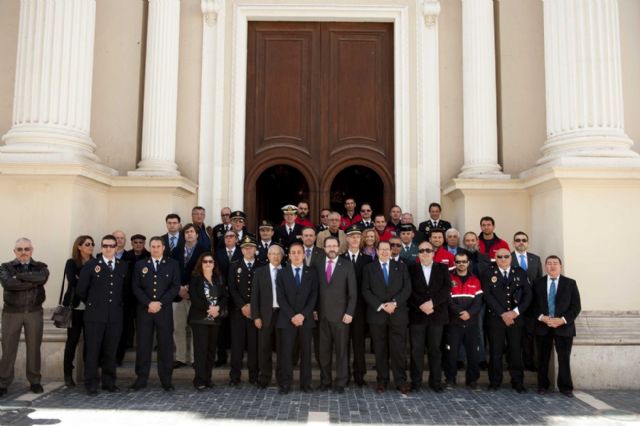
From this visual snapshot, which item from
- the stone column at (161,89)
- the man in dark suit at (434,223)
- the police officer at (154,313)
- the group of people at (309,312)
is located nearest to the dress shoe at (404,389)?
the group of people at (309,312)

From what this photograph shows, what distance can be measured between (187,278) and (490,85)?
602 cm

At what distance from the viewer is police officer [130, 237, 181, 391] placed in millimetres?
7332

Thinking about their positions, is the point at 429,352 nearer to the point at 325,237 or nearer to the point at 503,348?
the point at 503,348

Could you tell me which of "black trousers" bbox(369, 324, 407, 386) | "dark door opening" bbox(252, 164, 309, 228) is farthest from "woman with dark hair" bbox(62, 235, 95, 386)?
"dark door opening" bbox(252, 164, 309, 228)

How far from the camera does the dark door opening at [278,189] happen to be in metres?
11.1

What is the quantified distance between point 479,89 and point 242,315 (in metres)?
5.65

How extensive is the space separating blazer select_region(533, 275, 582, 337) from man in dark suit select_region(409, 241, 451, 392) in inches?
44.2

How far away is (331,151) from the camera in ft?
35.4

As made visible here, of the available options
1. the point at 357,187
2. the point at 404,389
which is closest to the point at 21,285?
the point at 404,389

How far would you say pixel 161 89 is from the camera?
10242 mm

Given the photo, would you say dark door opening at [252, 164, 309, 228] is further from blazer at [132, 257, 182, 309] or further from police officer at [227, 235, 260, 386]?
blazer at [132, 257, 182, 309]

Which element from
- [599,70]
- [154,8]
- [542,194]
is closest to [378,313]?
[542,194]

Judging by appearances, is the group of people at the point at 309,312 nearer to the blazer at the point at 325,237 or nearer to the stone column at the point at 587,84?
the blazer at the point at 325,237

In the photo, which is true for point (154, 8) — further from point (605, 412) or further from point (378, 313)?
point (605, 412)
